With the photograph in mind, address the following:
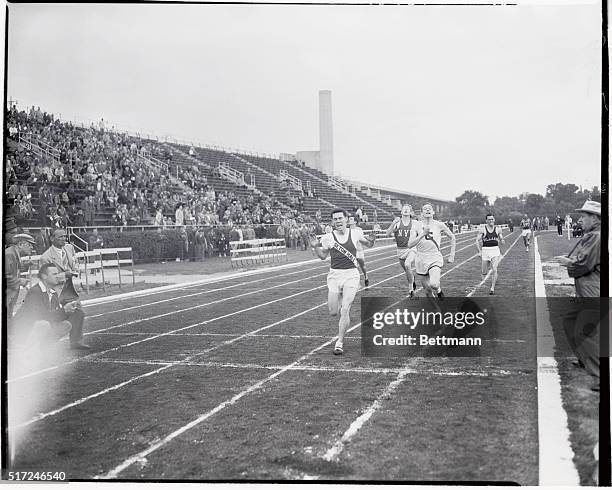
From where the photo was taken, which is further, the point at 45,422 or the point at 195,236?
the point at 195,236

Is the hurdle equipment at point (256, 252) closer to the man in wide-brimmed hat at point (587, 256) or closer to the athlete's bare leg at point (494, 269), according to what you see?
the athlete's bare leg at point (494, 269)

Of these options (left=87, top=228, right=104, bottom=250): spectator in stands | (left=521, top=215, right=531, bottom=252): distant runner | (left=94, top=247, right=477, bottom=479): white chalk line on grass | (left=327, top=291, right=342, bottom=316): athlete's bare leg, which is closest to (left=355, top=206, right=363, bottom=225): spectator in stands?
(left=94, top=247, right=477, bottom=479): white chalk line on grass

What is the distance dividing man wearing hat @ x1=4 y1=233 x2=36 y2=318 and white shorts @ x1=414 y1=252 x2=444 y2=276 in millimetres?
3441

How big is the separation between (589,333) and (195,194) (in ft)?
13.2

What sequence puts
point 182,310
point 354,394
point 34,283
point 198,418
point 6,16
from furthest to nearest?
point 182,310 < point 34,283 < point 6,16 < point 354,394 < point 198,418

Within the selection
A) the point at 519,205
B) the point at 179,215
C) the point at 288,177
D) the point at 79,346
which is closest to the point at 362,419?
the point at 519,205

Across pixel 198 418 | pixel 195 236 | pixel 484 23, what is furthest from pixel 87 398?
pixel 484 23

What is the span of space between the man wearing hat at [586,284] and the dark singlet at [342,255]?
186 centimetres

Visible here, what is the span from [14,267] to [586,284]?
4489mm

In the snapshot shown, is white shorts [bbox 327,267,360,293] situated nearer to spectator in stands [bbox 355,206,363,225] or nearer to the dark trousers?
spectator in stands [bbox 355,206,363,225]

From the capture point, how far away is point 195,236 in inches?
263

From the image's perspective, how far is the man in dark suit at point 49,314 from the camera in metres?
5.16

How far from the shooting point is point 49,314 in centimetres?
534

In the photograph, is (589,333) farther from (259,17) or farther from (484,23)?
(259,17)
